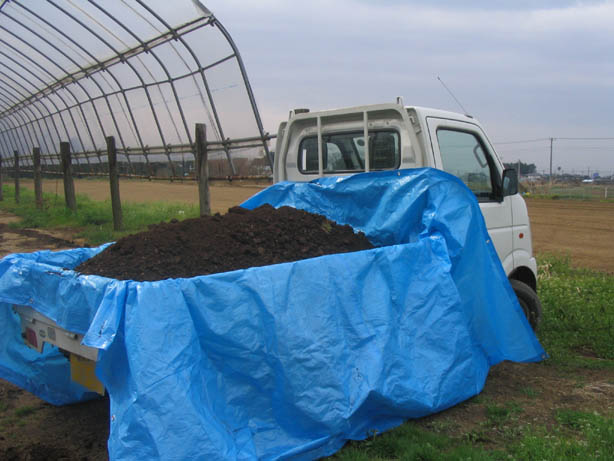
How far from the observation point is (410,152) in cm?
445

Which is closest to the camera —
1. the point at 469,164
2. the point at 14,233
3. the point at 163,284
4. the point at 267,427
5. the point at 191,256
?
the point at 163,284

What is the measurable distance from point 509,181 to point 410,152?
109cm

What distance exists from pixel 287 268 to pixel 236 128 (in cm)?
724

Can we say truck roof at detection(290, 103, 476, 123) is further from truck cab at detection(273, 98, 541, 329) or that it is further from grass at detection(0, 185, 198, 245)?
grass at detection(0, 185, 198, 245)

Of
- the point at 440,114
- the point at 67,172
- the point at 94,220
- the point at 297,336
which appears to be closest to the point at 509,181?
the point at 440,114

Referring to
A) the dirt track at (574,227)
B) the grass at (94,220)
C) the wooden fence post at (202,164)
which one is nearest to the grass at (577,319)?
the dirt track at (574,227)

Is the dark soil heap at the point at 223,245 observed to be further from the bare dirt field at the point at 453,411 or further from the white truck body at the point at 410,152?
the bare dirt field at the point at 453,411

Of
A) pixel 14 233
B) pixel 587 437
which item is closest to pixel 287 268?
pixel 587 437

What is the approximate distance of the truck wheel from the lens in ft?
16.7

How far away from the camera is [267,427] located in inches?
Result: 115

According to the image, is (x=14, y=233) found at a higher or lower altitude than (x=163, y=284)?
lower

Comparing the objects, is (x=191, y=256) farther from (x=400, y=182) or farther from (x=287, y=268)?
(x=400, y=182)

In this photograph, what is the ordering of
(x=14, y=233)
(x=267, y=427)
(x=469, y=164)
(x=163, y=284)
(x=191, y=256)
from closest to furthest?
(x=163, y=284) < (x=267, y=427) < (x=191, y=256) < (x=469, y=164) < (x=14, y=233)

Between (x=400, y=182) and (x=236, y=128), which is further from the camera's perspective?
(x=236, y=128)
